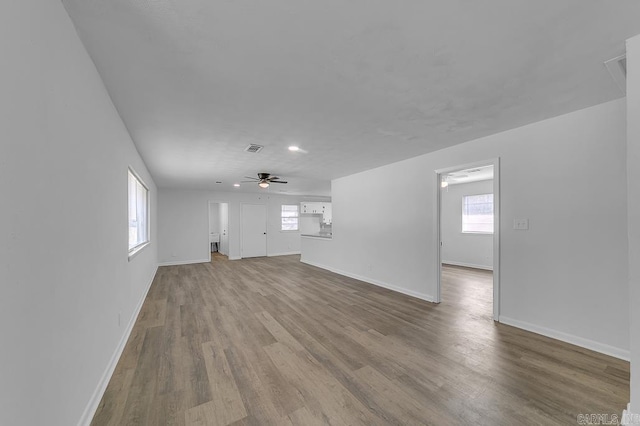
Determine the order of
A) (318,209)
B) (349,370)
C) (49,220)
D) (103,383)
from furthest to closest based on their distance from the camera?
(318,209) < (349,370) < (103,383) < (49,220)

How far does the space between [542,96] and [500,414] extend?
8.86 ft

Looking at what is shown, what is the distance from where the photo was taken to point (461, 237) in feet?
23.5

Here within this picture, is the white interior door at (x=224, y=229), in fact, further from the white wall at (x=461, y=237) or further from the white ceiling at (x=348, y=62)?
Result: the white wall at (x=461, y=237)

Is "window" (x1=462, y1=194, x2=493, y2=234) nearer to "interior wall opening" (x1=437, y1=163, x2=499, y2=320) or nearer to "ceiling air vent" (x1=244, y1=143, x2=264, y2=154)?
"interior wall opening" (x1=437, y1=163, x2=499, y2=320)

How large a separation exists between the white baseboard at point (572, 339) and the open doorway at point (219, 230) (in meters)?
8.52

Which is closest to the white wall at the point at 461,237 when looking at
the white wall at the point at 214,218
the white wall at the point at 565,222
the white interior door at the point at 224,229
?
the white wall at the point at 565,222

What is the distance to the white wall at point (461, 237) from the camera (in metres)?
6.65

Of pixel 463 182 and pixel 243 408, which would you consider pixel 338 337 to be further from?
pixel 463 182

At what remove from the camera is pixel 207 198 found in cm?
852

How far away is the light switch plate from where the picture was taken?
9.82 ft

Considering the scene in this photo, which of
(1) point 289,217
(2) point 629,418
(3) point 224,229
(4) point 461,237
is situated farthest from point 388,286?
(3) point 224,229

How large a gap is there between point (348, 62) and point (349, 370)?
254 centimetres

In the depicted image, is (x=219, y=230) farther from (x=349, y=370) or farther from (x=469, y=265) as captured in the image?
(x=349, y=370)

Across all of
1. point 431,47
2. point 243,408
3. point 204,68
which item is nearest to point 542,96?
point 431,47
